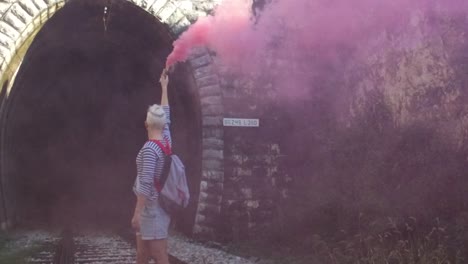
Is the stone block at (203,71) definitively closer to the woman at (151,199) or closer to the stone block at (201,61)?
the stone block at (201,61)

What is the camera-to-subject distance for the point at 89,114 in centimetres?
1444

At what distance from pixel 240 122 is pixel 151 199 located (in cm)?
467

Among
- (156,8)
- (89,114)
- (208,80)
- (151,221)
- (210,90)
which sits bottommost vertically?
(151,221)

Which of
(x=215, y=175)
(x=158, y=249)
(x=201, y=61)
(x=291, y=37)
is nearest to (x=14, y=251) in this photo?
(x=215, y=175)

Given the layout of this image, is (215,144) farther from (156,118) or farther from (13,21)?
(156,118)

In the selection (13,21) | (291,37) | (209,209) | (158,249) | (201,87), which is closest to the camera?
(158,249)

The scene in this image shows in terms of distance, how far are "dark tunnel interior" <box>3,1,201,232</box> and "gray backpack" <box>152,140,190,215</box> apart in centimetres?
473

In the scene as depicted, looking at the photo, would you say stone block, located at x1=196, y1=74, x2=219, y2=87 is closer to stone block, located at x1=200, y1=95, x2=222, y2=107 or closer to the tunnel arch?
the tunnel arch

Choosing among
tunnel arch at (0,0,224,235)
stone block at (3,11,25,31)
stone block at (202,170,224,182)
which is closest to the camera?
stone block at (3,11,25,31)

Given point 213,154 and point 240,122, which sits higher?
point 240,122

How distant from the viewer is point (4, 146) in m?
9.34

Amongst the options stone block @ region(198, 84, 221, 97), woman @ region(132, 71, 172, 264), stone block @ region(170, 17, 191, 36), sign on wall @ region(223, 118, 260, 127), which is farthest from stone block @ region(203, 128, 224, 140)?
woman @ region(132, 71, 172, 264)

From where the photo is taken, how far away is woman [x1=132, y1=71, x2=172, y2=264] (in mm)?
4184

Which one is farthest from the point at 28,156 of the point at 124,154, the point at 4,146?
the point at 4,146
